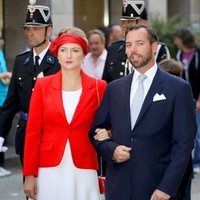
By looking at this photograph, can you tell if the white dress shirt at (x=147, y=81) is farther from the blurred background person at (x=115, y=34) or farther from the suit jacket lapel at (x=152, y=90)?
the blurred background person at (x=115, y=34)

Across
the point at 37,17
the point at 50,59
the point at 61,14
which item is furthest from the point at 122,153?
the point at 61,14

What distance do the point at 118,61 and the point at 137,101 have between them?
2479mm

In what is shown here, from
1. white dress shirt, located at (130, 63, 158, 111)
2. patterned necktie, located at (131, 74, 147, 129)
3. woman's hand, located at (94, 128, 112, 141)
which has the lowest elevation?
woman's hand, located at (94, 128, 112, 141)

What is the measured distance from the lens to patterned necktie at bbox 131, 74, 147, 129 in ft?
15.2

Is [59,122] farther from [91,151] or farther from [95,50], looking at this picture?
[95,50]

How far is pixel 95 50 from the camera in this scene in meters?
10.8

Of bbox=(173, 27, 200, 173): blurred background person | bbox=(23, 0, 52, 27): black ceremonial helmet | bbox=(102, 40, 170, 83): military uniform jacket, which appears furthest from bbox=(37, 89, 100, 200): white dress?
bbox=(173, 27, 200, 173): blurred background person

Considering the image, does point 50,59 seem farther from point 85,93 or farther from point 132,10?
point 132,10

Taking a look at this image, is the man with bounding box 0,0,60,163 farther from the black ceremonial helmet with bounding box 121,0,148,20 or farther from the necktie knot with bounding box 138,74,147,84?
the necktie knot with bounding box 138,74,147,84

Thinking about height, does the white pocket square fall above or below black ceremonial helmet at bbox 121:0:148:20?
below

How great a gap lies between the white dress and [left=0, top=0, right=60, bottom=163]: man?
108cm

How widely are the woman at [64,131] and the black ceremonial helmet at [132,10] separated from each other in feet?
6.03

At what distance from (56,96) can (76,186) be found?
26.5 inches

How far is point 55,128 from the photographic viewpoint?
16.3 feet
